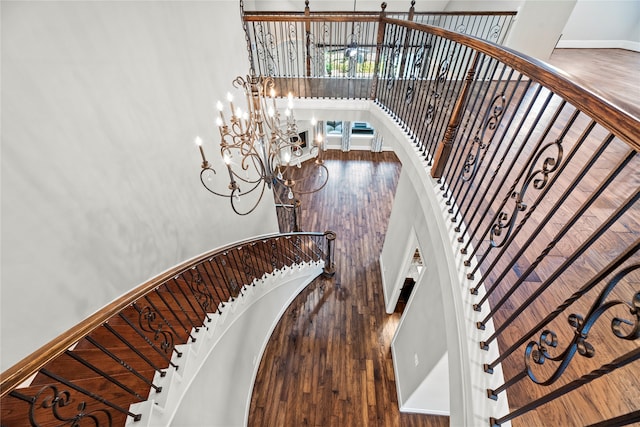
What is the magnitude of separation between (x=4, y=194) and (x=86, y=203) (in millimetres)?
469

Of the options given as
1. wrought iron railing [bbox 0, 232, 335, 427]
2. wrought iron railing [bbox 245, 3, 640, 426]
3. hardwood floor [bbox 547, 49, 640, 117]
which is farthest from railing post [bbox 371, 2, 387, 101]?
wrought iron railing [bbox 0, 232, 335, 427]

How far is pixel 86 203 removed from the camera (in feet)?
6.55

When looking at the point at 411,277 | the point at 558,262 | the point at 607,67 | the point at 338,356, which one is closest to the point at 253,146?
the point at 558,262

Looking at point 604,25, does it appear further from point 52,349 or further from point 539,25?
point 52,349

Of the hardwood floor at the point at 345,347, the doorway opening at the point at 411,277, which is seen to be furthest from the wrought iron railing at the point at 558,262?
the doorway opening at the point at 411,277

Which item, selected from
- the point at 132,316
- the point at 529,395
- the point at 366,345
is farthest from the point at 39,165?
the point at 366,345

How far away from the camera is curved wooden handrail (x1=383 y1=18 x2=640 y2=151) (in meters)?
0.73

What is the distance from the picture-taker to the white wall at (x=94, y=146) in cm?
159

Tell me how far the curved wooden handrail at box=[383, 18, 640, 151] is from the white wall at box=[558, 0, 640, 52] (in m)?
7.03

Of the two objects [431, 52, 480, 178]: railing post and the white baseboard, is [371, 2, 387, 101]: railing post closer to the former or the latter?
[431, 52, 480, 178]: railing post

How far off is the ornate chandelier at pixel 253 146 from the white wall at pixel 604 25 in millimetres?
7168

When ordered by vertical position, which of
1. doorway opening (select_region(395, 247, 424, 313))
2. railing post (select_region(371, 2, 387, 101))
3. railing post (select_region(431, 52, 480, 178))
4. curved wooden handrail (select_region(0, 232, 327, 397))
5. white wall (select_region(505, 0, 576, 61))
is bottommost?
curved wooden handrail (select_region(0, 232, 327, 397))

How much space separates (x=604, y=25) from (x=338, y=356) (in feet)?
29.3

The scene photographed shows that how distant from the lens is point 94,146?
6.51 ft
